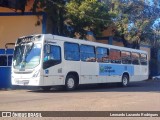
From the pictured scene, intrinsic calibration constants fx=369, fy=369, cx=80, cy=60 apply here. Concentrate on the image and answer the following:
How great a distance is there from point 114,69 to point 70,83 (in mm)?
5021

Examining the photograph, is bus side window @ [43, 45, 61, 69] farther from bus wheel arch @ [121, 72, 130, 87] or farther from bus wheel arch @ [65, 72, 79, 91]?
bus wheel arch @ [121, 72, 130, 87]

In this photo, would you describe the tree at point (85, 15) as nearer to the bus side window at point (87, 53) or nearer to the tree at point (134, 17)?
the bus side window at point (87, 53)

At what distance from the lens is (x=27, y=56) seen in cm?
1809

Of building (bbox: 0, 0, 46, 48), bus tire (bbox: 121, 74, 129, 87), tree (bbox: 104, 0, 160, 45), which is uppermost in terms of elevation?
tree (bbox: 104, 0, 160, 45)

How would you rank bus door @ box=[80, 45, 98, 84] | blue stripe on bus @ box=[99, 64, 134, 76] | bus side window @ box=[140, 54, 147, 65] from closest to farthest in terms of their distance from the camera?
bus door @ box=[80, 45, 98, 84] → blue stripe on bus @ box=[99, 64, 134, 76] → bus side window @ box=[140, 54, 147, 65]

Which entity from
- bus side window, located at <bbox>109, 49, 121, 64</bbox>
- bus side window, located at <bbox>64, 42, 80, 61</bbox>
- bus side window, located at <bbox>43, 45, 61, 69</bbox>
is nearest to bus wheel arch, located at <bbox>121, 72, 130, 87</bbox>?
bus side window, located at <bbox>109, 49, 121, 64</bbox>

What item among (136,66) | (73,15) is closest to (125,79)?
(136,66)

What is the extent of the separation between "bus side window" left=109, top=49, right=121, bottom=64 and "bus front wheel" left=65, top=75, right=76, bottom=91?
449 centimetres

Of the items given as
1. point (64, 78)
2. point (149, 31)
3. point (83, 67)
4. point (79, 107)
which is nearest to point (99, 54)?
point (83, 67)

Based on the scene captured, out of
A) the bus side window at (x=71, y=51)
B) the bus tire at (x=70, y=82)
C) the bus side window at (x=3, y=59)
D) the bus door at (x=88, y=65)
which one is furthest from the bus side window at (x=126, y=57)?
the bus side window at (x=3, y=59)

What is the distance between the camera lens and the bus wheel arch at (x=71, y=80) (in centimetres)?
A: 1912

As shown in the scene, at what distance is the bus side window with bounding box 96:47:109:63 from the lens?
22031 mm

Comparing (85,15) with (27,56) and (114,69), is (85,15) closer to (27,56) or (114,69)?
(114,69)

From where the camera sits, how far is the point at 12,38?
81.3ft
